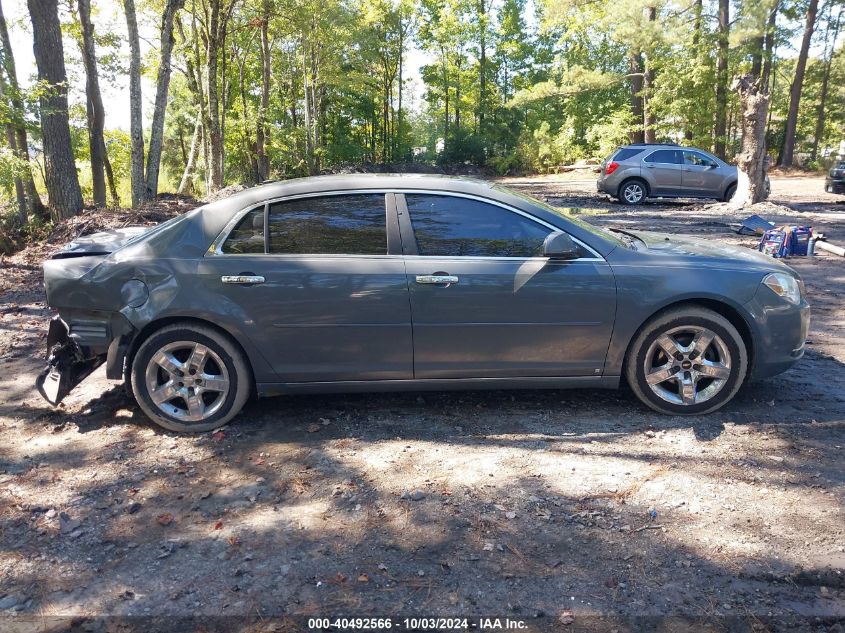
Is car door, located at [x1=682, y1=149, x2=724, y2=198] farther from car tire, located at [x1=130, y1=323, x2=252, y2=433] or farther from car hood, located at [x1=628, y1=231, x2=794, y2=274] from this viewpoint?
car tire, located at [x1=130, y1=323, x2=252, y2=433]

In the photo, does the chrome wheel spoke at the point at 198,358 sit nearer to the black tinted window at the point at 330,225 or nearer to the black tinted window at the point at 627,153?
the black tinted window at the point at 330,225

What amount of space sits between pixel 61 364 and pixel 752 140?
16552 millimetres

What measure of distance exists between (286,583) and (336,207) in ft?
8.17

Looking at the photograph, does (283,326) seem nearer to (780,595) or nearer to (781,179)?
(780,595)

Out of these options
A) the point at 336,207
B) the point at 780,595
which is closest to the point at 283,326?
the point at 336,207

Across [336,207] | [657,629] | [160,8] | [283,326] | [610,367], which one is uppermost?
[160,8]

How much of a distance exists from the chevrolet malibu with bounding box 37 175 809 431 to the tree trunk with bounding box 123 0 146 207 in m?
12.7

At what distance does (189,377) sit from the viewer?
14.2 feet

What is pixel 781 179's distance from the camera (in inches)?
1200

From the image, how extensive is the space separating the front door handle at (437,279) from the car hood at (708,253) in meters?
1.45

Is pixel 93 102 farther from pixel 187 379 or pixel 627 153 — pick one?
pixel 187 379

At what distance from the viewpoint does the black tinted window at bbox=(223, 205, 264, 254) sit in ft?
14.2

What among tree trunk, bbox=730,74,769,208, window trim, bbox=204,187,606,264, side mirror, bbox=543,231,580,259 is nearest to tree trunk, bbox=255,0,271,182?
tree trunk, bbox=730,74,769,208

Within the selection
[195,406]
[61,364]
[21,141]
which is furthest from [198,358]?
[21,141]
